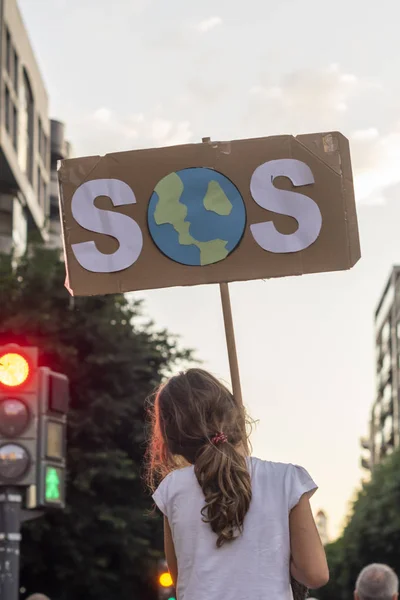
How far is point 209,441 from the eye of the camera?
3.77m

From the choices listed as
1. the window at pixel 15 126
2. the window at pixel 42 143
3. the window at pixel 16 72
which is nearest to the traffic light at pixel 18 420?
the window at pixel 15 126

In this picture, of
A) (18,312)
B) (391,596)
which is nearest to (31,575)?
(18,312)

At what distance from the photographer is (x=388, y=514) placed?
159 ft

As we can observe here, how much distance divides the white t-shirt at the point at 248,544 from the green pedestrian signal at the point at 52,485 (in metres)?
5.38

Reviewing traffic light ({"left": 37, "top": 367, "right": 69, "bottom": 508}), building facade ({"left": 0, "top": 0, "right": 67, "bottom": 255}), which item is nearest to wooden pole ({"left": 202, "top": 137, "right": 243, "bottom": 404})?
traffic light ({"left": 37, "top": 367, "right": 69, "bottom": 508})

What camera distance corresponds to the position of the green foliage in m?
47.7

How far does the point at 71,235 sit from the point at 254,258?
71cm

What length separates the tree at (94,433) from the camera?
2453 centimetres

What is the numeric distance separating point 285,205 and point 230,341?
0.64 m

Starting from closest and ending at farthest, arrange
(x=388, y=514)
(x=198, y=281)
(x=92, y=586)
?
(x=198, y=281), (x=92, y=586), (x=388, y=514)

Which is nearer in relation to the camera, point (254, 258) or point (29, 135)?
point (254, 258)

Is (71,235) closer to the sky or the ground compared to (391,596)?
closer to the sky

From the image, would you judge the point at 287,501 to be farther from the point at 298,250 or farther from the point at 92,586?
the point at 92,586

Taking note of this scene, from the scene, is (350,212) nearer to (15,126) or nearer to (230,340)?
(230,340)
